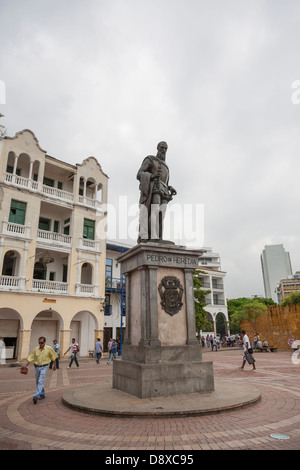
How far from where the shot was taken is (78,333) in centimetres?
2488

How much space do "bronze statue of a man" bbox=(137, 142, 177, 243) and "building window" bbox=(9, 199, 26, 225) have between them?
1543 cm

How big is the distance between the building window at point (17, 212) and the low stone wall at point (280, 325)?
997 inches

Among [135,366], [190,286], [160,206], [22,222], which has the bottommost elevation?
[135,366]

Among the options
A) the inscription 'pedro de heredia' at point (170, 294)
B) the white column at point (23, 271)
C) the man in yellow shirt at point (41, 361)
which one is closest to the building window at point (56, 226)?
the white column at point (23, 271)

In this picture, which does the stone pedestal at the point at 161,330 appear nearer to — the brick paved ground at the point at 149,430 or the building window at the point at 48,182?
the brick paved ground at the point at 149,430

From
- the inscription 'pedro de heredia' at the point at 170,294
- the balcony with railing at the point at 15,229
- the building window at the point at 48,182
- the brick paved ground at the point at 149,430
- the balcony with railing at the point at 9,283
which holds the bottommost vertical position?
the brick paved ground at the point at 149,430

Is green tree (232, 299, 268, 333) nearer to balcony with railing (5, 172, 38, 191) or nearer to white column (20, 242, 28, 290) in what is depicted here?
white column (20, 242, 28, 290)

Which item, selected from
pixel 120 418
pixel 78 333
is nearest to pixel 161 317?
pixel 120 418

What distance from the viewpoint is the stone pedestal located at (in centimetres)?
659

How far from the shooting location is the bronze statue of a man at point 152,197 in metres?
8.48

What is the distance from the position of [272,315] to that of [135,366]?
28080 mm

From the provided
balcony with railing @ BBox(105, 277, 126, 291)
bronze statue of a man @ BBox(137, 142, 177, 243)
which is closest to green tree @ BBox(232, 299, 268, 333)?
balcony with railing @ BBox(105, 277, 126, 291)
